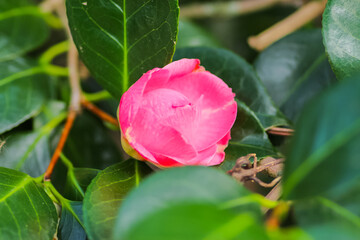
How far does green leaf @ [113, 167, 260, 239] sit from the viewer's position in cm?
32

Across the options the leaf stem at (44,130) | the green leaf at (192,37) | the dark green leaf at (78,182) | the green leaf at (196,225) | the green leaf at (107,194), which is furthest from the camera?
the green leaf at (192,37)

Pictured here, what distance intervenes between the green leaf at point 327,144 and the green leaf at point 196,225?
0.06m

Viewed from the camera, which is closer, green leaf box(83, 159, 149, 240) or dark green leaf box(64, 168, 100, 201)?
green leaf box(83, 159, 149, 240)

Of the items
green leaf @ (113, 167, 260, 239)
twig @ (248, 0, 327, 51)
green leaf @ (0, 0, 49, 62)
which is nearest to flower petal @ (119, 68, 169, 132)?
green leaf @ (113, 167, 260, 239)

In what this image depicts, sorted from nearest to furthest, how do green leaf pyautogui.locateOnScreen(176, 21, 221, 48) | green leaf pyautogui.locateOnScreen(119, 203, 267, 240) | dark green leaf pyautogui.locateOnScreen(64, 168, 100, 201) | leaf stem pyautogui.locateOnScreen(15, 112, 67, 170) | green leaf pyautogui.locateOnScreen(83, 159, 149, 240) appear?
green leaf pyautogui.locateOnScreen(119, 203, 267, 240) < green leaf pyautogui.locateOnScreen(83, 159, 149, 240) < dark green leaf pyautogui.locateOnScreen(64, 168, 100, 201) < leaf stem pyautogui.locateOnScreen(15, 112, 67, 170) < green leaf pyautogui.locateOnScreen(176, 21, 221, 48)

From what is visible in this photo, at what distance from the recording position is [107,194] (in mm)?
481

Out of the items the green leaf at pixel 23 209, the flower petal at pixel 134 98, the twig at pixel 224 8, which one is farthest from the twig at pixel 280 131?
the twig at pixel 224 8

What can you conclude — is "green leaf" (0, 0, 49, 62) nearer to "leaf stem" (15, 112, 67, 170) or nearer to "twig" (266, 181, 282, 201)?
"leaf stem" (15, 112, 67, 170)

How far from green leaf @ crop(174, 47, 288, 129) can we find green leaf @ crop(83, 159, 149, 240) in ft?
0.64

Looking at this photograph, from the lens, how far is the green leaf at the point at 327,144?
33cm

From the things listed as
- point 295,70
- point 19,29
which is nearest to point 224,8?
point 295,70

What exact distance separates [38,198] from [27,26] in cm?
45

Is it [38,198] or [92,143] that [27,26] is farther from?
[38,198]

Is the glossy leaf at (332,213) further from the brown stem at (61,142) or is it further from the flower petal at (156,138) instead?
the brown stem at (61,142)
